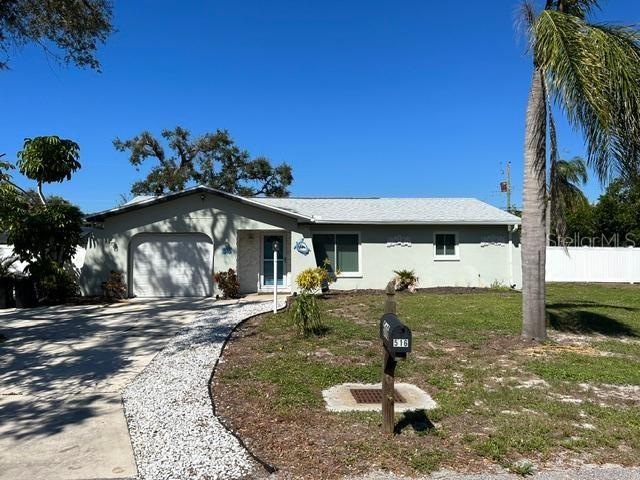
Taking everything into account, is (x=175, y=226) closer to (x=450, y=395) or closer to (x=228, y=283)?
(x=228, y=283)

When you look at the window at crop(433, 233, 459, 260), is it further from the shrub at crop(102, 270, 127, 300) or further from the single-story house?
the shrub at crop(102, 270, 127, 300)

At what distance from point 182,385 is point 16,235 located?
995 centimetres

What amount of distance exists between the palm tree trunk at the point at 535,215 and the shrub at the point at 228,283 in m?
9.41

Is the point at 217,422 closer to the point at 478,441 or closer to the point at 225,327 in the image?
the point at 478,441

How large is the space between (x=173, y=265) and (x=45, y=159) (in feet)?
Answer: 16.1

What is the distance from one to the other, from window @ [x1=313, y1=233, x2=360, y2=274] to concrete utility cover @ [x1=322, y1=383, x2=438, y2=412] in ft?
37.6

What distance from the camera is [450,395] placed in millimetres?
5480

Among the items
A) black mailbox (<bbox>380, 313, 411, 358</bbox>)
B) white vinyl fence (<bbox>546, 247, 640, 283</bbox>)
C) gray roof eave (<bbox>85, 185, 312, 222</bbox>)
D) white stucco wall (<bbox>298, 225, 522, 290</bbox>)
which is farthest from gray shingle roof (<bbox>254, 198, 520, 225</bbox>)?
black mailbox (<bbox>380, 313, 411, 358</bbox>)

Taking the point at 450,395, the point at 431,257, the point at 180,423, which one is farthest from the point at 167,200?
the point at 450,395

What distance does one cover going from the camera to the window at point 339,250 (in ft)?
57.0

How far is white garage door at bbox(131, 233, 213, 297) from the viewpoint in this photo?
15.8 meters

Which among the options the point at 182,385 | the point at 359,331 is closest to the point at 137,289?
the point at 359,331

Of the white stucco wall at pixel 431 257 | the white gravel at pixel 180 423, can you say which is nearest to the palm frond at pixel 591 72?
the white gravel at pixel 180 423

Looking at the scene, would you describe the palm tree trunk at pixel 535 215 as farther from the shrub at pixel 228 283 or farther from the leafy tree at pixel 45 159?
the leafy tree at pixel 45 159
